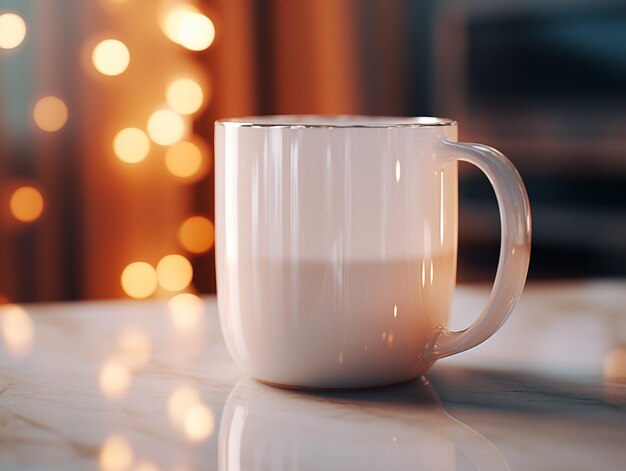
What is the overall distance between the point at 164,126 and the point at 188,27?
0.21m

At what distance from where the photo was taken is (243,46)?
1.92 metres

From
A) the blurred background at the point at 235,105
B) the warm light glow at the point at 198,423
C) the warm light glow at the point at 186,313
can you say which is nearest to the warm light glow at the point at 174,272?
the blurred background at the point at 235,105

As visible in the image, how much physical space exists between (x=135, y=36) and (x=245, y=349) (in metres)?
1.41

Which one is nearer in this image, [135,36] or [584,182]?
[135,36]

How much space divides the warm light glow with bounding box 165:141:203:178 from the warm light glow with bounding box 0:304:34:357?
44.7 inches

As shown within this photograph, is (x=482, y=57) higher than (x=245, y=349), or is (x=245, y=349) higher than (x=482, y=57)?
(x=482, y=57)

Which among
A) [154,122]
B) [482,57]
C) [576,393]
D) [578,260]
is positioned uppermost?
[482,57]

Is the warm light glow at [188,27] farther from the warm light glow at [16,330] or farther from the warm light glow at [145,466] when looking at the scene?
the warm light glow at [145,466]

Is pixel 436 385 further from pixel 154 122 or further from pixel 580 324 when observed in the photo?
pixel 154 122

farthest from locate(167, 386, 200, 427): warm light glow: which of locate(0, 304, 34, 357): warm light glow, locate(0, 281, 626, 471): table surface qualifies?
locate(0, 304, 34, 357): warm light glow

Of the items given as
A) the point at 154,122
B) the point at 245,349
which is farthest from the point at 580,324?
the point at 154,122

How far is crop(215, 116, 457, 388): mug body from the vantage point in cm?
51

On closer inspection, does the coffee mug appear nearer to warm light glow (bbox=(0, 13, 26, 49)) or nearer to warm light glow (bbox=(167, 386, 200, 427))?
warm light glow (bbox=(167, 386, 200, 427))

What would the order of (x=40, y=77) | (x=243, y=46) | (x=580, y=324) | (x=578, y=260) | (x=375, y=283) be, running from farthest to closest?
(x=578, y=260), (x=243, y=46), (x=40, y=77), (x=580, y=324), (x=375, y=283)
